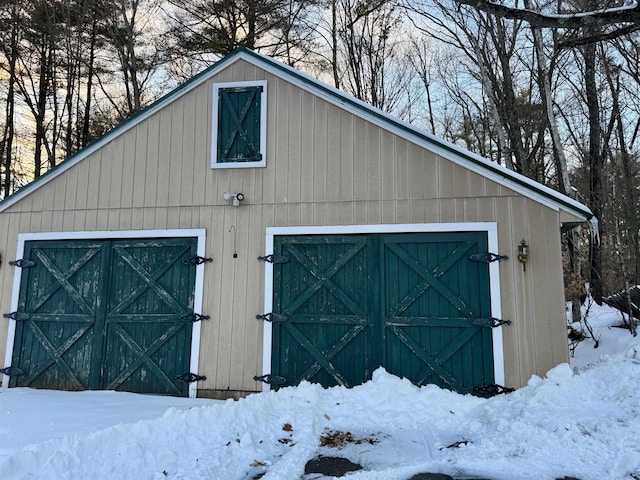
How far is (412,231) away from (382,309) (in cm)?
97

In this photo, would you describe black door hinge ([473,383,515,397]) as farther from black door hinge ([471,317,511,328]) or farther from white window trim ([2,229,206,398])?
white window trim ([2,229,206,398])

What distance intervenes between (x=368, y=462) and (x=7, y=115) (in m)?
15.7

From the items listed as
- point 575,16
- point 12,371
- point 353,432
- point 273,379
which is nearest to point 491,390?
point 353,432

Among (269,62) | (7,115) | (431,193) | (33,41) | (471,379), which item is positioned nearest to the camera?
(471,379)

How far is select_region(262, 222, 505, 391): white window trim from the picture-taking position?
477 cm

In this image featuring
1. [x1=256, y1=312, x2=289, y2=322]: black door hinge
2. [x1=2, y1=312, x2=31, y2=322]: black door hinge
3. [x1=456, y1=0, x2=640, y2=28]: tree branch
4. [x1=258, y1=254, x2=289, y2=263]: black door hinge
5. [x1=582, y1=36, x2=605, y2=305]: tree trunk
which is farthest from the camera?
[x1=582, y1=36, x2=605, y2=305]: tree trunk

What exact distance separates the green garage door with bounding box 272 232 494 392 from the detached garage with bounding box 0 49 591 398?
17 millimetres

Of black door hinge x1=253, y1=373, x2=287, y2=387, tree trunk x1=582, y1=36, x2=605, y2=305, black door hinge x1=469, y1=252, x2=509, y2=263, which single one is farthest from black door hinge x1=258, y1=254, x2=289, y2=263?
tree trunk x1=582, y1=36, x2=605, y2=305

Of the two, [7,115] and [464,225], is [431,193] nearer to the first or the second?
[464,225]

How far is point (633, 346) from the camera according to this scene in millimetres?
4824

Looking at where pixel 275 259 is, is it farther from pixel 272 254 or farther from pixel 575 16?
pixel 575 16

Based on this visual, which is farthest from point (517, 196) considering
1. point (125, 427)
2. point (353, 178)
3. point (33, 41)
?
point (33, 41)

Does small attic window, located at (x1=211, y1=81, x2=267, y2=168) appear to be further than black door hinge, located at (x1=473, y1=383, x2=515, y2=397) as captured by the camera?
Yes

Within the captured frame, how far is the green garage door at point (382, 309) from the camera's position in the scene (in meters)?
4.88
